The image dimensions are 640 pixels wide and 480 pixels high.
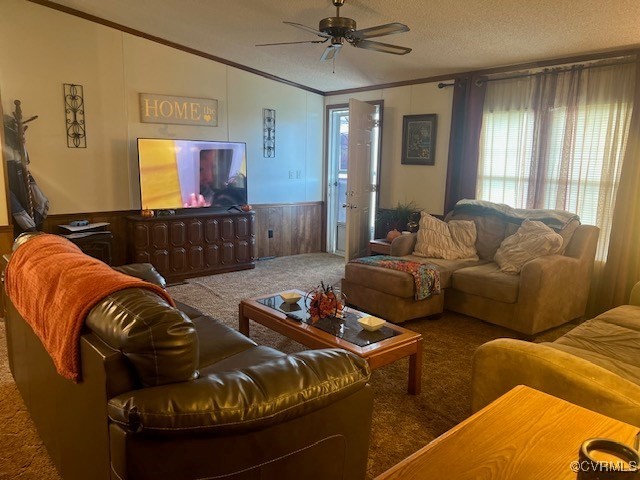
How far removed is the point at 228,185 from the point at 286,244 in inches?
55.5

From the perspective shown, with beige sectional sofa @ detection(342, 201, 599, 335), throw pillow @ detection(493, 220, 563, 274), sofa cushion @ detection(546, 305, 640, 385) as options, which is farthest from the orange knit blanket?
throw pillow @ detection(493, 220, 563, 274)

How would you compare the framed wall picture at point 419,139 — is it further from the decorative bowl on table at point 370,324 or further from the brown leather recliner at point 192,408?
the brown leather recliner at point 192,408

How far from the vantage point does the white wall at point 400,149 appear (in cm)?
541

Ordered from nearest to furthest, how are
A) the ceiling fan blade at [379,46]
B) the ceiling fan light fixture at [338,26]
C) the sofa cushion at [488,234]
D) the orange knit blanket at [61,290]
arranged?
the orange knit blanket at [61,290] < the ceiling fan light fixture at [338,26] < the ceiling fan blade at [379,46] < the sofa cushion at [488,234]

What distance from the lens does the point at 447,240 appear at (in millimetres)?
4484

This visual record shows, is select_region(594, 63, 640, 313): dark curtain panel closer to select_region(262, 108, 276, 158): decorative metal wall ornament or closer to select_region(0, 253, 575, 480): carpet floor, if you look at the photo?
select_region(0, 253, 575, 480): carpet floor

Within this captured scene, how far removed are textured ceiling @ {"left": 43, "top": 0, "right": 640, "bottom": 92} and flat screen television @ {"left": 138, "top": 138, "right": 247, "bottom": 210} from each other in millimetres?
1151

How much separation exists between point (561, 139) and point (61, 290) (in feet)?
14.3

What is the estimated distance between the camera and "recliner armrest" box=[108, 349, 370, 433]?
112 cm

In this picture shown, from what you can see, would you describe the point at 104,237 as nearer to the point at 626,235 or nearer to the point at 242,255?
the point at 242,255

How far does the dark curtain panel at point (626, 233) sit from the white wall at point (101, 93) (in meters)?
4.06

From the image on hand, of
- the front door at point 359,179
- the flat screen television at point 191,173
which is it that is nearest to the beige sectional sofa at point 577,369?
the front door at point 359,179

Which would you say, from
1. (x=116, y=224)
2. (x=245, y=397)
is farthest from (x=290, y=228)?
(x=245, y=397)

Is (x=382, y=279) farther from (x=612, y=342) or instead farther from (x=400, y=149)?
(x=400, y=149)
